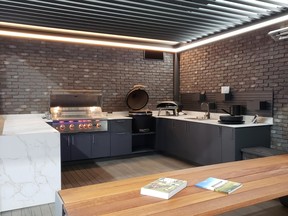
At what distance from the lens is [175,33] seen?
5.13 meters

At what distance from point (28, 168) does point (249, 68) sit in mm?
3845

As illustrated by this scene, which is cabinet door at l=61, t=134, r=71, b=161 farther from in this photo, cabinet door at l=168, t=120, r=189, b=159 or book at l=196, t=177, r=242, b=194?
book at l=196, t=177, r=242, b=194

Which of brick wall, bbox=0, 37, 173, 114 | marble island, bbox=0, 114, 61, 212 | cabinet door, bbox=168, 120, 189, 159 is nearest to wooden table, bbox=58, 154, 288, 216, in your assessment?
marble island, bbox=0, 114, 61, 212

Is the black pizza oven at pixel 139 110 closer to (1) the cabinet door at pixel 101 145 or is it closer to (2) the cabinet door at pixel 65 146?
(1) the cabinet door at pixel 101 145

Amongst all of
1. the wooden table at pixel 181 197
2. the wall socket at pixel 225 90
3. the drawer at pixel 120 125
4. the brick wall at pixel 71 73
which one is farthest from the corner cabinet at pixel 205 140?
the wooden table at pixel 181 197

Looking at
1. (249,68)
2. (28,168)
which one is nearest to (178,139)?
(249,68)

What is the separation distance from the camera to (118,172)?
4.48 m

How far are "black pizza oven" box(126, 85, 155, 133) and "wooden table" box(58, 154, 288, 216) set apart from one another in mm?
3606

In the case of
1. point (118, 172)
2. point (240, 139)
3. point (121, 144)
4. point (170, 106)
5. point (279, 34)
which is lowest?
point (118, 172)

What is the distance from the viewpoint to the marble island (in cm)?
293

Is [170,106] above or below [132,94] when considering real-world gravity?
below

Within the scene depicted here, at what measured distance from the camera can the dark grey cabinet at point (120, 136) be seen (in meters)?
5.24

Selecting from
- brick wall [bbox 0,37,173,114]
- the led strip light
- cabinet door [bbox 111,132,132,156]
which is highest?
the led strip light

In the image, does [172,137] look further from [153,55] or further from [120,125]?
[153,55]
